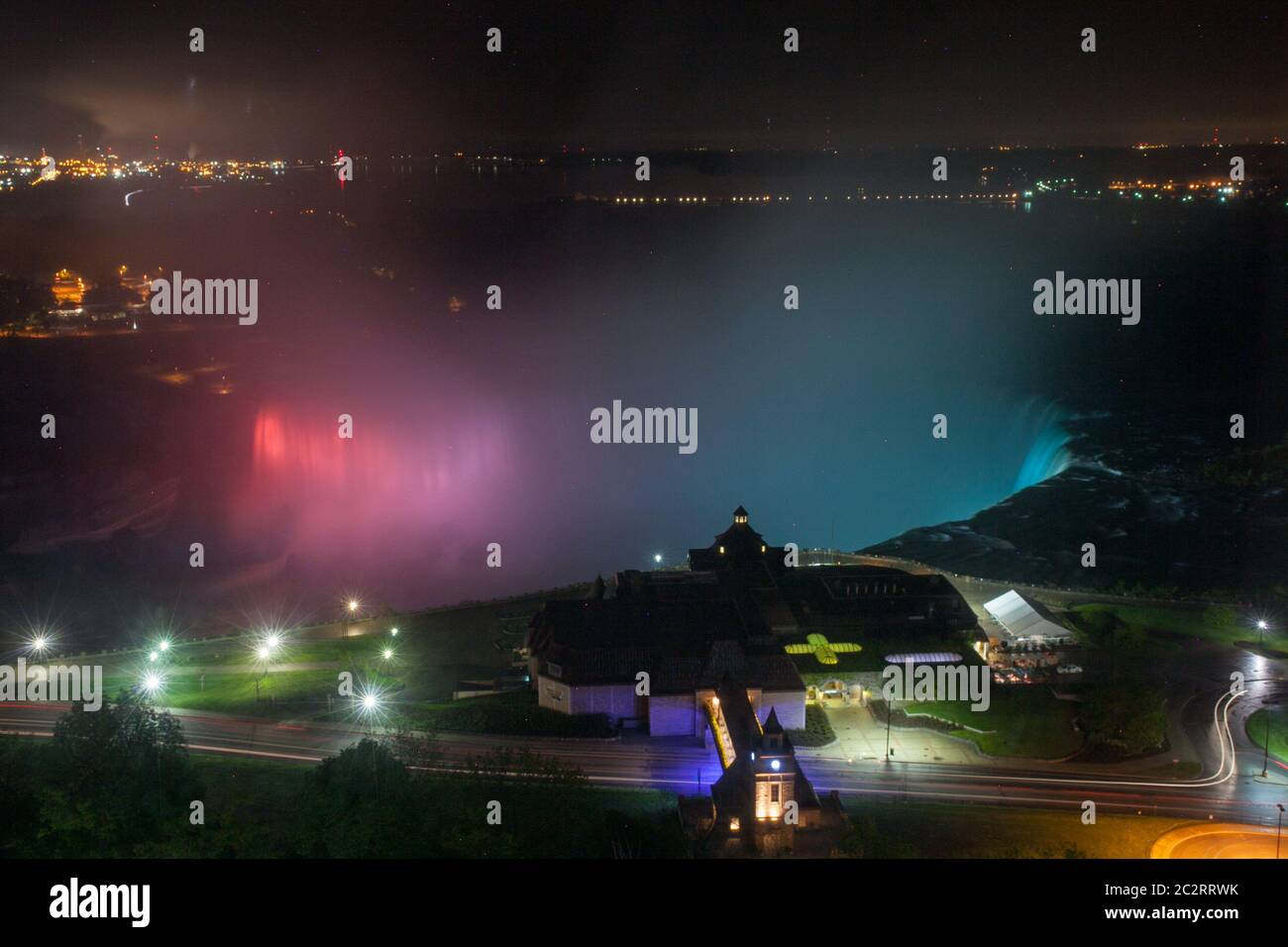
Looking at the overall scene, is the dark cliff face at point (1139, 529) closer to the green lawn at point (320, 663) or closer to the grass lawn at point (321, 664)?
the green lawn at point (320, 663)

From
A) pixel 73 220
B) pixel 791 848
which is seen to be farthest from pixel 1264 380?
pixel 73 220

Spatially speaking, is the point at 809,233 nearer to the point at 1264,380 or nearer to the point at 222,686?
the point at 1264,380

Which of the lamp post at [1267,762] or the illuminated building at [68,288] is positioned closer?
the lamp post at [1267,762]

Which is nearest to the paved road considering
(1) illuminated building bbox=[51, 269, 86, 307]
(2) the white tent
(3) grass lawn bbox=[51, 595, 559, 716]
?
(3) grass lawn bbox=[51, 595, 559, 716]

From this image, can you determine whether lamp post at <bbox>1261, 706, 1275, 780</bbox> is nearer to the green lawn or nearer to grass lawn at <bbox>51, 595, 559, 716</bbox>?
grass lawn at <bbox>51, 595, 559, 716</bbox>

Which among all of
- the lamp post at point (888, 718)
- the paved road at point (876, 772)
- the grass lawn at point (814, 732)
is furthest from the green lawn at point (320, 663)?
the lamp post at point (888, 718)

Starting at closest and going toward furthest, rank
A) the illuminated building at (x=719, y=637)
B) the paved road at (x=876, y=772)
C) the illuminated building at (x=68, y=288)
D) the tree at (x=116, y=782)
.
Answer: the tree at (x=116, y=782), the paved road at (x=876, y=772), the illuminated building at (x=719, y=637), the illuminated building at (x=68, y=288)

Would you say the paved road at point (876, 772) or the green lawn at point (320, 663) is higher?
the green lawn at point (320, 663)
